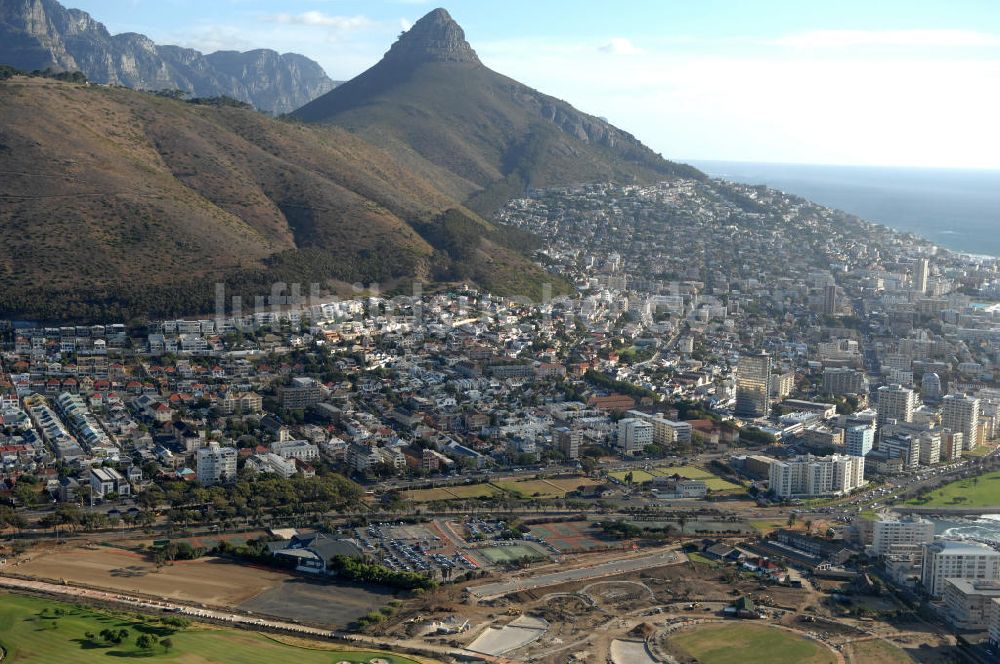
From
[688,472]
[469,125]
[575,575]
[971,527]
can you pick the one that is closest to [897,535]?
[971,527]

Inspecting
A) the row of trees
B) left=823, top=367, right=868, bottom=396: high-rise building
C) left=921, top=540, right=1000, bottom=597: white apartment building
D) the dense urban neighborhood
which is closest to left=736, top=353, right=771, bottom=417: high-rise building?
the dense urban neighborhood

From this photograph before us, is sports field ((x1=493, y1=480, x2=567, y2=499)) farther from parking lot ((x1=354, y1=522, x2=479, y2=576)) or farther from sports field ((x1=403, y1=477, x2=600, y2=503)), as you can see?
parking lot ((x1=354, y1=522, x2=479, y2=576))

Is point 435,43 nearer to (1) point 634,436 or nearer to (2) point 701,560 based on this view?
(1) point 634,436

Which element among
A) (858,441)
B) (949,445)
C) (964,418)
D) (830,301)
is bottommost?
(949,445)

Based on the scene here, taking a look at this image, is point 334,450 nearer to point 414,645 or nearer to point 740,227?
point 414,645

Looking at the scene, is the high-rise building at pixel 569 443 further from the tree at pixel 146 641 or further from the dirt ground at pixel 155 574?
Result: the tree at pixel 146 641

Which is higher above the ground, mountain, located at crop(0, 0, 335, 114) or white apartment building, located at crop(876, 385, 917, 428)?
mountain, located at crop(0, 0, 335, 114)
